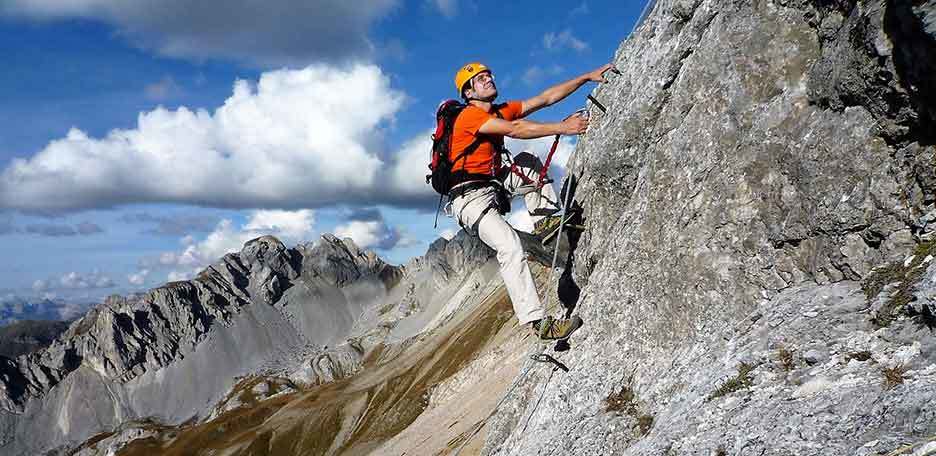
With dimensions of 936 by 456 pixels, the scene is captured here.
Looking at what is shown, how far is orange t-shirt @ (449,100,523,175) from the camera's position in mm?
13859

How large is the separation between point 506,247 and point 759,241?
227 inches

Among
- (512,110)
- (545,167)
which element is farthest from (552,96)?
(545,167)

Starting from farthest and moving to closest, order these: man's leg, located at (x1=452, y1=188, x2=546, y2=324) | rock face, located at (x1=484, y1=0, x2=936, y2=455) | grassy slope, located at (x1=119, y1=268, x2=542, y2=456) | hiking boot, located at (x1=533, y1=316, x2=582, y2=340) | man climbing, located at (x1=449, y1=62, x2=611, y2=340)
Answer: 1. grassy slope, located at (x1=119, y1=268, x2=542, y2=456)
2. hiking boot, located at (x1=533, y1=316, x2=582, y2=340)
3. man's leg, located at (x1=452, y1=188, x2=546, y2=324)
4. man climbing, located at (x1=449, y1=62, x2=611, y2=340)
5. rock face, located at (x1=484, y1=0, x2=936, y2=455)

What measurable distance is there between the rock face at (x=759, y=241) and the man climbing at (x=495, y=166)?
172cm

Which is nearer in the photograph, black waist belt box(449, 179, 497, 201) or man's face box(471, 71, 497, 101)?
man's face box(471, 71, 497, 101)

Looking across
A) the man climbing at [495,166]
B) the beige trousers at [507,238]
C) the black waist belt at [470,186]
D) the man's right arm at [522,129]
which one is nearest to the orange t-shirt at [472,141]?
the man climbing at [495,166]

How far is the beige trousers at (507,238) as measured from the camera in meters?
14.4

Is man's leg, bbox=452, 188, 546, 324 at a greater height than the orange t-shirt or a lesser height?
lesser

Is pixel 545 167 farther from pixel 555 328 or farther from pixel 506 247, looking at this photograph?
pixel 555 328

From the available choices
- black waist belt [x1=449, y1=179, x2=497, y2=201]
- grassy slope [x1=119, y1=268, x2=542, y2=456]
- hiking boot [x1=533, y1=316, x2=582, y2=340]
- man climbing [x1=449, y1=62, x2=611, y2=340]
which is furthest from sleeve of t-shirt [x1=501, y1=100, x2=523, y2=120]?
grassy slope [x1=119, y1=268, x2=542, y2=456]

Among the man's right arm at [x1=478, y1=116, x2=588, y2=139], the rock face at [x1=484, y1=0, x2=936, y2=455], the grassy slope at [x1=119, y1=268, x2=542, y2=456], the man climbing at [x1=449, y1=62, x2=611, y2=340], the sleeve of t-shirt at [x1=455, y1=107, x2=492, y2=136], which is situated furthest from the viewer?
the grassy slope at [x1=119, y1=268, x2=542, y2=456]

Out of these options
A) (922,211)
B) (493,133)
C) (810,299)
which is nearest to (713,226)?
(810,299)

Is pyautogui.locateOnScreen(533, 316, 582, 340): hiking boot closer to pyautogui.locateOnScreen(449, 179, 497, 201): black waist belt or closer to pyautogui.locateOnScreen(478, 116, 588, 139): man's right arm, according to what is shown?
pyautogui.locateOnScreen(449, 179, 497, 201): black waist belt

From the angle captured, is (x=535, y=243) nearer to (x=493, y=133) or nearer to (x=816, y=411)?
(x=493, y=133)
